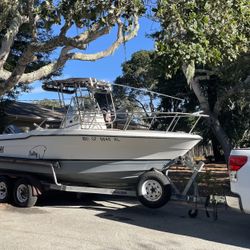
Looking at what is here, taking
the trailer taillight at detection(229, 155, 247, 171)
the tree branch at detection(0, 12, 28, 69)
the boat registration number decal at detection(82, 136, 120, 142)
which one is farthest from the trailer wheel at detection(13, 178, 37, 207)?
the trailer taillight at detection(229, 155, 247, 171)

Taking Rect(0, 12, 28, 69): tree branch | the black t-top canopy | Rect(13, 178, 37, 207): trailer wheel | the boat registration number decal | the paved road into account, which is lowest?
the paved road

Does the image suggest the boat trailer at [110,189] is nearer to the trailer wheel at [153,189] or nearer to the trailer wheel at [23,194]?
the trailer wheel at [23,194]

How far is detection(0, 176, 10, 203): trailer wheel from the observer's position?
11838 mm

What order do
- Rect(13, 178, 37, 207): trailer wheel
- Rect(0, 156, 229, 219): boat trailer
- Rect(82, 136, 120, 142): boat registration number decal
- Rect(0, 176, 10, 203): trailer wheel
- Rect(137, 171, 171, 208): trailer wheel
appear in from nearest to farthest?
1. Rect(0, 156, 229, 219): boat trailer
2. Rect(137, 171, 171, 208): trailer wheel
3. Rect(82, 136, 120, 142): boat registration number decal
4. Rect(13, 178, 37, 207): trailer wheel
5. Rect(0, 176, 10, 203): trailer wheel

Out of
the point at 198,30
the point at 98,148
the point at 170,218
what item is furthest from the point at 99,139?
the point at 198,30

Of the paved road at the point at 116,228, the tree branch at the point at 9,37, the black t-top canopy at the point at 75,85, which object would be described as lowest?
the paved road at the point at 116,228

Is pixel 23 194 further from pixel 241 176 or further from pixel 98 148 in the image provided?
pixel 241 176

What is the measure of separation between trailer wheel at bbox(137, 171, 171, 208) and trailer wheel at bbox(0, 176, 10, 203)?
11.5ft

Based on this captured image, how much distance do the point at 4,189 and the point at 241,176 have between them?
650 centimetres

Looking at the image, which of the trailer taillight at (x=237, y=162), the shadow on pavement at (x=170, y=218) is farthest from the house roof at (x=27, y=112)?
the trailer taillight at (x=237, y=162)

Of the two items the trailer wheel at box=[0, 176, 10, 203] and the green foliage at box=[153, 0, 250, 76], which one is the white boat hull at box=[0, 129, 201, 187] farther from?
the green foliage at box=[153, 0, 250, 76]

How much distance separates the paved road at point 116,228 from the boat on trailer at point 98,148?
23.3 inches

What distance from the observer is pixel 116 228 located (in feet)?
29.1

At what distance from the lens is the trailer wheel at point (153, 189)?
10227mm
